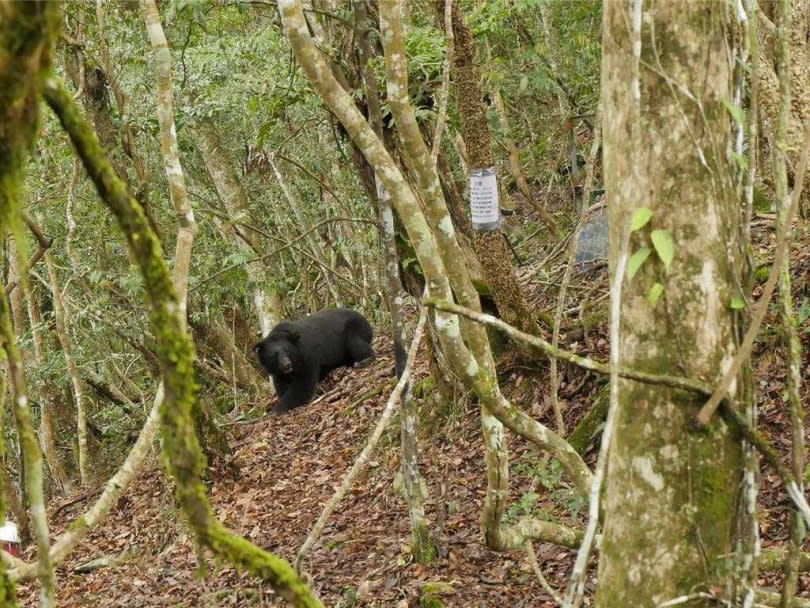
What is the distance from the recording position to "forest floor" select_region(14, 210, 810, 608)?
655 cm

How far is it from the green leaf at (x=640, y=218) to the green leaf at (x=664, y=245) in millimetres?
53

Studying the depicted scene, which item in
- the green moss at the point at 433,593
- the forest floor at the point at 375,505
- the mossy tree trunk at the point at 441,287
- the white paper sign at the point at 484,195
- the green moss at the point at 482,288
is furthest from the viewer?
the green moss at the point at 482,288

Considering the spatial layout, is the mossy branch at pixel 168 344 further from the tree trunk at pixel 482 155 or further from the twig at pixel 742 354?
the tree trunk at pixel 482 155

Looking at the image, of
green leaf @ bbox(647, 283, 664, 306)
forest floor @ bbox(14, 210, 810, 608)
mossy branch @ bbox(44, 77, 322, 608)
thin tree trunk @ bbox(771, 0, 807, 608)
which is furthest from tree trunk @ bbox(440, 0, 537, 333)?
mossy branch @ bbox(44, 77, 322, 608)

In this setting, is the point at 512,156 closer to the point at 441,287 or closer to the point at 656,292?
the point at 441,287

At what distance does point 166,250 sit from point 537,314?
6725mm

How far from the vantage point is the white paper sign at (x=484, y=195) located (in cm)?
→ 741

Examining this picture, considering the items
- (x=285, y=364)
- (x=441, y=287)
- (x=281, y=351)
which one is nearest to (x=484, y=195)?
(x=441, y=287)

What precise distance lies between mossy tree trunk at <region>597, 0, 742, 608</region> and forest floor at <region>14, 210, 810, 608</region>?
3.05 meters

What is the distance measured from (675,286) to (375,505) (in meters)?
5.90

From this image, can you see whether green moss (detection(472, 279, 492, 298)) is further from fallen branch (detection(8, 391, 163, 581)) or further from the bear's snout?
fallen branch (detection(8, 391, 163, 581))

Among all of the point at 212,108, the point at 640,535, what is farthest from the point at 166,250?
the point at 640,535

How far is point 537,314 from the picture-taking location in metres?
8.91

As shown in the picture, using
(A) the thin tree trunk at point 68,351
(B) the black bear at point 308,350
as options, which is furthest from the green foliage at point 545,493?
(A) the thin tree trunk at point 68,351
